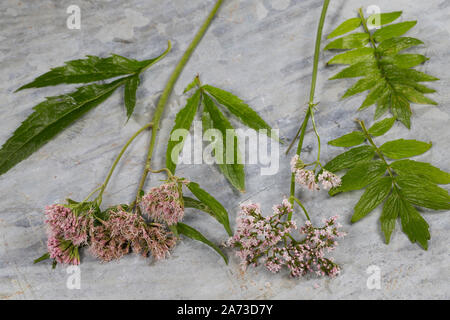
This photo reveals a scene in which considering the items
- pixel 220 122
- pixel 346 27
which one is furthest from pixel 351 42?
pixel 220 122

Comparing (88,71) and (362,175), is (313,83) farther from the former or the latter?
(88,71)

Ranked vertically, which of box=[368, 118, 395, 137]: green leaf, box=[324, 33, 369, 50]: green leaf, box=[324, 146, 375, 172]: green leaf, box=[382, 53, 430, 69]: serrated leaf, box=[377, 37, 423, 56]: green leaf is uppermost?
box=[324, 33, 369, 50]: green leaf

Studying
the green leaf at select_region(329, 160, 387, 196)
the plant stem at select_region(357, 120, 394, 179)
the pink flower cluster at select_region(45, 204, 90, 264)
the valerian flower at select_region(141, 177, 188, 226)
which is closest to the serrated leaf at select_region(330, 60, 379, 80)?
→ the plant stem at select_region(357, 120, 394, 179)

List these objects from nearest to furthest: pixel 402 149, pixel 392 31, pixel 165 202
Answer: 1. pixel 165 202
2. pixel 402 149
3. pixel 392 31

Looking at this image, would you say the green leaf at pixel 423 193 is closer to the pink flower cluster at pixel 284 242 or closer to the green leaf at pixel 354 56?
the pink flower cluster at pixel 284 242

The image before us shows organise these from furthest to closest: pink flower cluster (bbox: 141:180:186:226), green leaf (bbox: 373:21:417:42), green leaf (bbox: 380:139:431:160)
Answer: green leaf (bbox: 373:21:417:42) < green leaf (bbox: 380:139:431:160) < pink flower cluster (bbox: 141:180:186:226)

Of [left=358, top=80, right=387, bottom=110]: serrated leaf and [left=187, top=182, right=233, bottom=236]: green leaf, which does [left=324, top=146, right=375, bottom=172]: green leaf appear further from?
[left=187, top=182, right=233, bottom=236]: green leaf

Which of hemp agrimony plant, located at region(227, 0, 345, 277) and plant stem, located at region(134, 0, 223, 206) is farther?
plant stem, located at region(134, 0, 223, 206)
